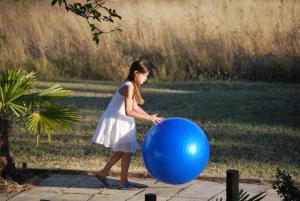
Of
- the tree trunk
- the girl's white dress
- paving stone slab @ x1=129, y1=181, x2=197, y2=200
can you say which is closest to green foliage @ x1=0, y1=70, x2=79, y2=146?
the tree trunk

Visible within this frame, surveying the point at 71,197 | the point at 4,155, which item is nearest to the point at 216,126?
the point at 4,155

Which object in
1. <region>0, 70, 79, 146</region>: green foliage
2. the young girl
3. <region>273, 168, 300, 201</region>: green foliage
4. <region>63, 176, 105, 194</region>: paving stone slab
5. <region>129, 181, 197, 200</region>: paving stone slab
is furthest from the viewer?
the young girl

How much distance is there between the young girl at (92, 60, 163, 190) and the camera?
8.18m

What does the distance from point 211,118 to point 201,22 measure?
20.7 ft

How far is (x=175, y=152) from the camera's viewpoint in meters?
7.36

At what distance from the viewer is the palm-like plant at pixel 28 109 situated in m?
7.98

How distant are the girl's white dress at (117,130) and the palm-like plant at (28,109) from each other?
0.30m

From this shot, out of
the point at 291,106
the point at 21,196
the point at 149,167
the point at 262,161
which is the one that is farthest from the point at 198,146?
the point at 291,106

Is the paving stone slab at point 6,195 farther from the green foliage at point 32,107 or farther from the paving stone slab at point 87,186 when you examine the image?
the green foliage at point 32,107

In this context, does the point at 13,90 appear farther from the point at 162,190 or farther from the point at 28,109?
the point at 162,190

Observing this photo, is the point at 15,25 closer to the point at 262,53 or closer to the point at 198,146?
the point at 262,53

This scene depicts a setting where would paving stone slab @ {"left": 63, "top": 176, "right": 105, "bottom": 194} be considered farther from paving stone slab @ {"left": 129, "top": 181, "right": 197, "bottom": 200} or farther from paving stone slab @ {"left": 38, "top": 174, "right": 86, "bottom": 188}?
paving stone slab @ {"left": 129, "top": 181, "right": 197, "bottom": 200}

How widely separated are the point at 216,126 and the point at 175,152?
462cm

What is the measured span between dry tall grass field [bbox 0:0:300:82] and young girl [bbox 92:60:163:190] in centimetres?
765
